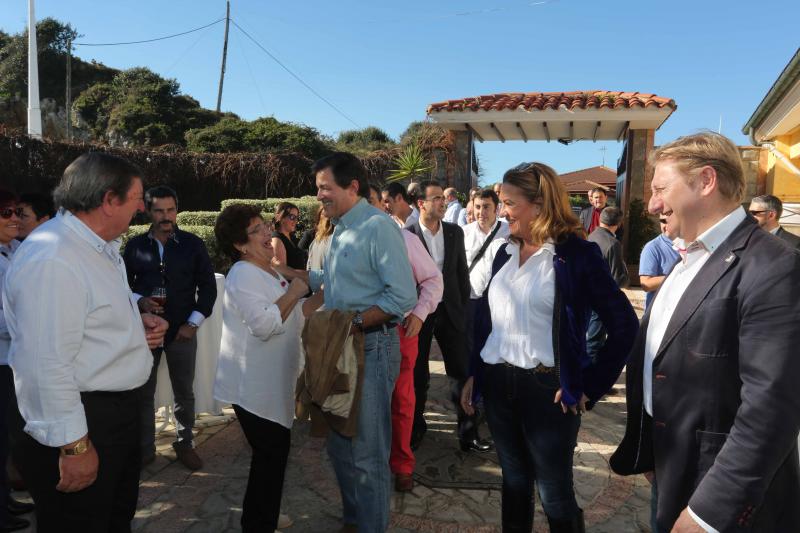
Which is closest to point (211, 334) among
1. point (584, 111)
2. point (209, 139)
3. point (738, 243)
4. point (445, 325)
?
point (445, 325)

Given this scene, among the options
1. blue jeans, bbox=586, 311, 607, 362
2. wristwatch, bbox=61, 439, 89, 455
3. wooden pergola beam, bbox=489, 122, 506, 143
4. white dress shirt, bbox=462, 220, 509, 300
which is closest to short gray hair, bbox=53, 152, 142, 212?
wristwatch, bbox=61, 439, 89, 455

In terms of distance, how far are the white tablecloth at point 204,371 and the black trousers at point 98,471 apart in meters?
2.46

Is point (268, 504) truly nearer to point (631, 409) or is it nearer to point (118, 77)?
point (631, 409)

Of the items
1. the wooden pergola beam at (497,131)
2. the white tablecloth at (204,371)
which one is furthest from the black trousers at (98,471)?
the wooden pergola beam at (497,131)

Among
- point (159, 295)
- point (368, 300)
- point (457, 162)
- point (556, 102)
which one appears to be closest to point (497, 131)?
point (457, 162)

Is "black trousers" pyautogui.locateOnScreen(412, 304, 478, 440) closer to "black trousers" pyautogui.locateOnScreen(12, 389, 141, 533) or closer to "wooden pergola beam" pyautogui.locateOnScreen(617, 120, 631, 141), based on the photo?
"black trousers" pyautogui.locateOnScreen(12, 389, 141, 533)

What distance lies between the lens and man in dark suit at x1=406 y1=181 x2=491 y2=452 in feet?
14.4

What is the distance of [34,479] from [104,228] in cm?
98

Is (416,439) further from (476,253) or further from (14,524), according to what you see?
(14,524)

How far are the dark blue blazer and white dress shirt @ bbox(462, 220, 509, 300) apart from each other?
7.31 feet

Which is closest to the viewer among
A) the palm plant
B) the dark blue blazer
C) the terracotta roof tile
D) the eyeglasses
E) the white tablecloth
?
the dark blue blazer

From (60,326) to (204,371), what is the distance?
304 cm

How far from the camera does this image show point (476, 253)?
4879mm

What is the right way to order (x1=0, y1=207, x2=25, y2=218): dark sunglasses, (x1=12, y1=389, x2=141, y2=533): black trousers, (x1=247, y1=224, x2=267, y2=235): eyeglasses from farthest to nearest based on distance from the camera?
(x1=0, y1=207, x2=25, y2=218): dark sunglasses
(x1=247, y1=224, x2=267, y2=235): eyeglasses
(x1=12, y1=389, x2=141, y2=533): black trousers
